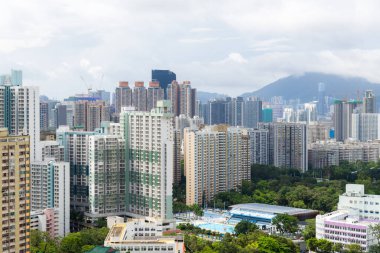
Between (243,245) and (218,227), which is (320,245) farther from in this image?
(218,227)

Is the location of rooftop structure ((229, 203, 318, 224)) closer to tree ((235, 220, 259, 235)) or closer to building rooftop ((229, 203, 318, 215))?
building rooftop ((229, 203, 318, 215))

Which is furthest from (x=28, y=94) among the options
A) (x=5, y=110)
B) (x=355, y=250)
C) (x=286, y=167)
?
(x=286, y=167)

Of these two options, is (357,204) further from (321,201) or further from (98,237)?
(98,237)

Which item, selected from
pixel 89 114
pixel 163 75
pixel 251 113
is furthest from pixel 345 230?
pixel 163 75

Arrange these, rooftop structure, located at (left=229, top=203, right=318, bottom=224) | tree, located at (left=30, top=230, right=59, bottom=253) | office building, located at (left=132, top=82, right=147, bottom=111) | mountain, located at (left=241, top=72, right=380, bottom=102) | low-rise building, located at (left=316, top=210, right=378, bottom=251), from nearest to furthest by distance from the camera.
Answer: tree, located at (left=30, top=230, right=59, bottom=253), low-rise building, located at (left=316, top=210, right=378, bottom=251), rooftop structure, located at (left=229, top=203, right=318, bottom=224), office building, located at (left=132, top=82, right=147, bottom=111), mountain, located at (left=241, top=72, right=380, bottom=102)

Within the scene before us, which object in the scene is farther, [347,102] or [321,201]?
[347,102]

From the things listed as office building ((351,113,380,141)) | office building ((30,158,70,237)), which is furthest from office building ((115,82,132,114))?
office building ((30,158,70,237))

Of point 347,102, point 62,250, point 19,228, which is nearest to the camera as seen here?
point 19,228
